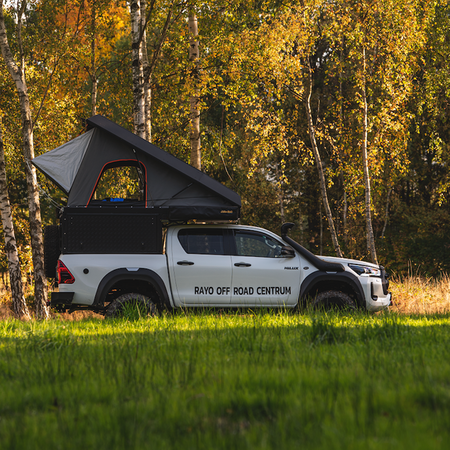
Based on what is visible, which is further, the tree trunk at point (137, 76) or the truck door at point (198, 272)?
the tree trunk at point (137, 76)

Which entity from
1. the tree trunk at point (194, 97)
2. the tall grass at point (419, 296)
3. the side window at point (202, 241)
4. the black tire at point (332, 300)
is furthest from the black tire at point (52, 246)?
the tall grass at point (419, 296)

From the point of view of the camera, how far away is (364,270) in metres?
7.54

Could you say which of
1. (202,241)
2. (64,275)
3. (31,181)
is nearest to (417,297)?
(202,241)

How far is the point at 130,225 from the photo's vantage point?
7.06 meters

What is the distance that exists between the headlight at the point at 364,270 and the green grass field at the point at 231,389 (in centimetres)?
241

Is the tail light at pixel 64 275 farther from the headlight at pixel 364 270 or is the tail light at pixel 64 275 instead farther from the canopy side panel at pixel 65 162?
the headlight at pixel 364 270

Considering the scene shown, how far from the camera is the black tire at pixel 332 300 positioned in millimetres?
7359

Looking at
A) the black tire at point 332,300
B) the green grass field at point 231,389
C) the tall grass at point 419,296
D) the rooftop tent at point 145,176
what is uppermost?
the rooftop tent at point 145,176

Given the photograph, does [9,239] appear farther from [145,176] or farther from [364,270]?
[364,270]

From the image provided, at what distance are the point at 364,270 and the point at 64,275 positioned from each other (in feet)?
15.6

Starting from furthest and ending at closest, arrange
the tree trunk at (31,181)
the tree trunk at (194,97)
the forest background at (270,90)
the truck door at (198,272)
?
the forest background at (270,90), the tree trunk at (194,97), the tree trunk at (31,181), the truck door at (198,272)

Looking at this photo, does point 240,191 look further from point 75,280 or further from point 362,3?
point 75,280

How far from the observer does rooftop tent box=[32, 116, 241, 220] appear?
7297mm

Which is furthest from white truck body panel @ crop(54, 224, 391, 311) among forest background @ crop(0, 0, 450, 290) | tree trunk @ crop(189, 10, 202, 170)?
tree trunk @ crop(189, 10, 202, 170)
